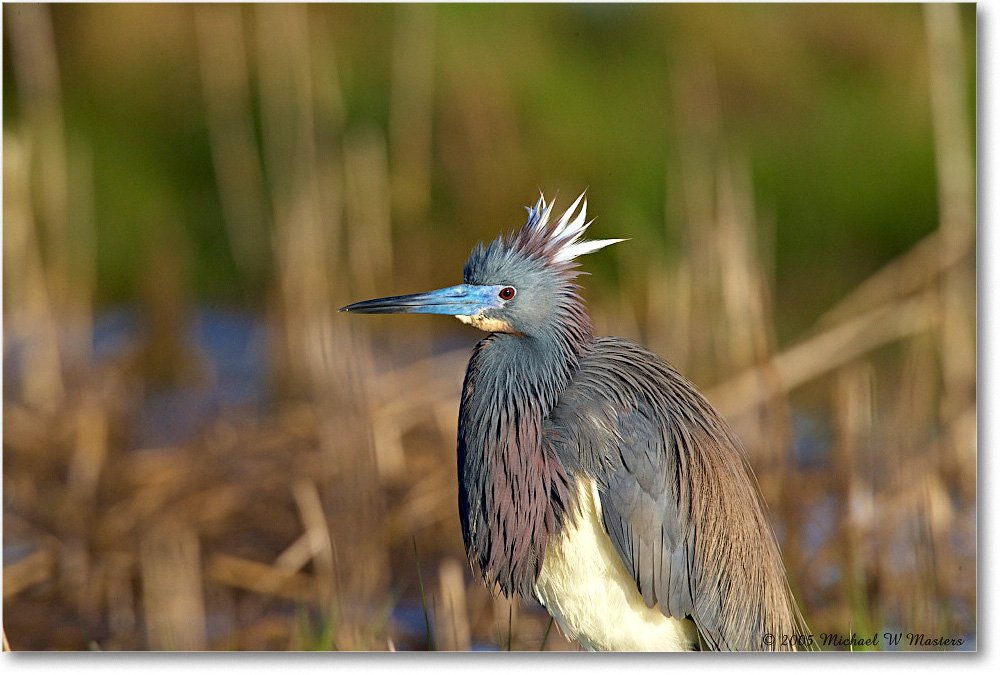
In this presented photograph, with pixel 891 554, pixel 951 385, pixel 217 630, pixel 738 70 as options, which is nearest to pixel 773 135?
pixel 738 70

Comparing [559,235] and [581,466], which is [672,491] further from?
[559,235]

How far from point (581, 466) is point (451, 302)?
1.73 feet

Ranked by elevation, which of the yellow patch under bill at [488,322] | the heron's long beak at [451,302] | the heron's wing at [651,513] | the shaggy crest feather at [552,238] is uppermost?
the shaggy crest feather at [552,238]


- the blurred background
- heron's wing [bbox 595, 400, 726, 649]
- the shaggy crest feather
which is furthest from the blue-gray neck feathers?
the blurred background

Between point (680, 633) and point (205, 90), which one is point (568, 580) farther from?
point (205, 90)

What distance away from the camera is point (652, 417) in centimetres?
296

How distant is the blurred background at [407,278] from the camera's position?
163 inches

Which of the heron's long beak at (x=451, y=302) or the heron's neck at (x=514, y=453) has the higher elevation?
the heron's long beak at (x=451, y=302)

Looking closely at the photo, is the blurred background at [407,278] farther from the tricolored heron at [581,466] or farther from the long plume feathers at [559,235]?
the long plume feathers at [559,235]

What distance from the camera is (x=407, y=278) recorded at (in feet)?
17.4

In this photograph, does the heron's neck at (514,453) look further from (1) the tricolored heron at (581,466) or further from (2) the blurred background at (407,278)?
(2) the blurred background at (407,278)

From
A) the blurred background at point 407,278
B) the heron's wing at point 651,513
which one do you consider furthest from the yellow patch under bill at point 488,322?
the blurred background at point 407,278

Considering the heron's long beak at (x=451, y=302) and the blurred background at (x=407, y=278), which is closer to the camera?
the heron's long beak at (x=451, y=302)

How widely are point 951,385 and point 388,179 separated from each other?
257 cm
